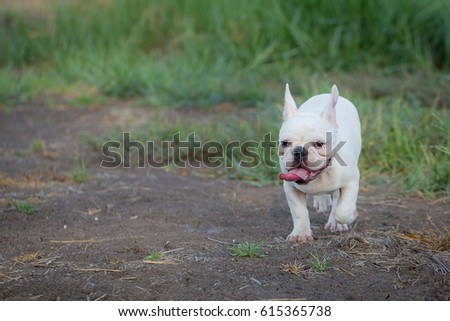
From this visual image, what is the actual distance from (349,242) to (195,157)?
304 centimetres

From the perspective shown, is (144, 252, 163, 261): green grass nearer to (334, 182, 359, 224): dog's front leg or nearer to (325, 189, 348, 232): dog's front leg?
(334, 182, 359, 224): dog's front leg

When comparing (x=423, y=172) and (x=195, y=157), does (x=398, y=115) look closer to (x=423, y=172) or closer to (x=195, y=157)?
(x=423, y=172)

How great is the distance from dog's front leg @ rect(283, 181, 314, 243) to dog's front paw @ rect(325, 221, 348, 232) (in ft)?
1.28

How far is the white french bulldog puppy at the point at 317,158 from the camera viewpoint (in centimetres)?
471

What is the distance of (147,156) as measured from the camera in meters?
7.67

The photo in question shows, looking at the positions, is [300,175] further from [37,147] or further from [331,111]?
[37,147]

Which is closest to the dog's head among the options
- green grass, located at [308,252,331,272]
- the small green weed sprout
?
green grass, located at [308,252,331,272]

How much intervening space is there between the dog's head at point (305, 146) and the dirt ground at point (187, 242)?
0.42m

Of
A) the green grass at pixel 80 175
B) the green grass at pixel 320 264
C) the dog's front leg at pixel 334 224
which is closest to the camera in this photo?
the green grass at pixel 320 264

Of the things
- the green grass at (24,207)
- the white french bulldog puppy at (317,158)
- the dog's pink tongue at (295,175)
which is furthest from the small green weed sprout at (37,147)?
the dog's pink tongue at (295,175)

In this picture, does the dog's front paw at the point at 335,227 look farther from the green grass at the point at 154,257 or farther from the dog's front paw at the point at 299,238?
the green grass at the point at 154,257

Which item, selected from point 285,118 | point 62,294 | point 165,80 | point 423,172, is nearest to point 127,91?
point 165,80

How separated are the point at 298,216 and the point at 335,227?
485 millimetres

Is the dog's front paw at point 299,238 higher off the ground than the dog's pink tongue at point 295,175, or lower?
lower
